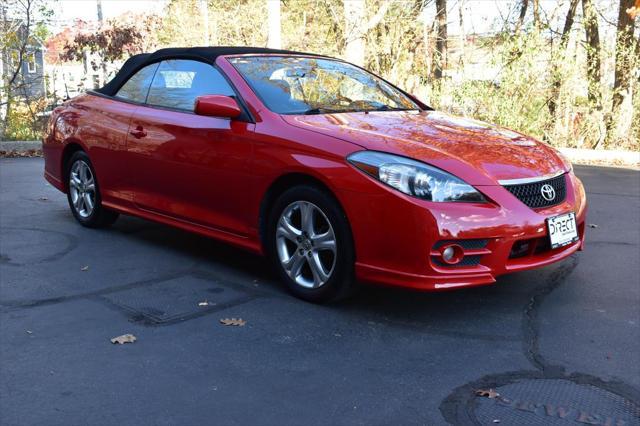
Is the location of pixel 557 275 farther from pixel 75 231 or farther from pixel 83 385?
pixel 75 231

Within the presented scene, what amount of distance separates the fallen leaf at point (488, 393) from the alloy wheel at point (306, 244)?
1.29 m

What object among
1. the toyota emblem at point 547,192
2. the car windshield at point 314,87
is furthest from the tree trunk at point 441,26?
the toyota emblem at point 547,192

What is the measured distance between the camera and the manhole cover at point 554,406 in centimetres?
288

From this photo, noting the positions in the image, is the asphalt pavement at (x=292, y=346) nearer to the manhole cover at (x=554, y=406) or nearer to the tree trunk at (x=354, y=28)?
the manhole cover at (x=554, y=406)

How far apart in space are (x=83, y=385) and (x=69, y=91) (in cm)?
1325

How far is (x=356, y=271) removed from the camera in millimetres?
4016

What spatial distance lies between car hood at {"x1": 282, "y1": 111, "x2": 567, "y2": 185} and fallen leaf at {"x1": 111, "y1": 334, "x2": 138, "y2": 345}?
1.61m

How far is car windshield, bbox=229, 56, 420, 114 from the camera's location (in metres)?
4.74

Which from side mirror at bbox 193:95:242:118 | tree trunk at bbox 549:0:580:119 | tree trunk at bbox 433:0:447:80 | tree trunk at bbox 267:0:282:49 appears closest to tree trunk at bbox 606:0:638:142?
tree trunk at bbox 549:0:580:119

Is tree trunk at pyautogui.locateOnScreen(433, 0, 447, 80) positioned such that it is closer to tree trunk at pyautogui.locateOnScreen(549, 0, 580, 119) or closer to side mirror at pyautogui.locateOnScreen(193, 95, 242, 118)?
tree trunk at pyautogui.locateOnScreen(549, 0, 580, 119)

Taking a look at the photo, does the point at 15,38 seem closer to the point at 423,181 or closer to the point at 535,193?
the point at 423,181

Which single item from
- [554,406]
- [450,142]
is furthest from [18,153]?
[554,406]

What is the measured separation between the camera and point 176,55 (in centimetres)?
544

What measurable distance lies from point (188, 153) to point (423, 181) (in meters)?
1.90
